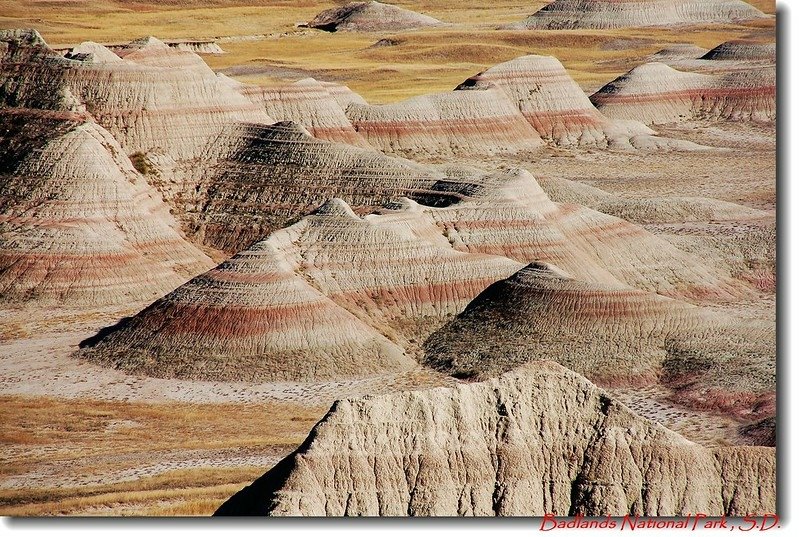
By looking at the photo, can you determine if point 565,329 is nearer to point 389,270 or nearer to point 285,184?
point 389,270

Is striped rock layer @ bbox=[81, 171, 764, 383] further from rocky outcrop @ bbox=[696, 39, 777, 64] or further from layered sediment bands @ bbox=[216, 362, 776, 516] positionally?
rocky outcrop @ bbox=[696, 39, 777, 64]

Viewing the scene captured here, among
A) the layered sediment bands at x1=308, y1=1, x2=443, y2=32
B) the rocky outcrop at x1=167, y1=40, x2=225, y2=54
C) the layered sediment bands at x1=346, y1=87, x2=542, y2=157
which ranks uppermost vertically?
the layered sediment bands at x1=346, y1=87, x2=542, y2=157

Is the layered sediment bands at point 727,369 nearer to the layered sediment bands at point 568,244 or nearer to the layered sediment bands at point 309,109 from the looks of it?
the layered sediment bands at point 568,244

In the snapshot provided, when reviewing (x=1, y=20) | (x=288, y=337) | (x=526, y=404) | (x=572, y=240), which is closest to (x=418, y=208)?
(x=572, y=240)

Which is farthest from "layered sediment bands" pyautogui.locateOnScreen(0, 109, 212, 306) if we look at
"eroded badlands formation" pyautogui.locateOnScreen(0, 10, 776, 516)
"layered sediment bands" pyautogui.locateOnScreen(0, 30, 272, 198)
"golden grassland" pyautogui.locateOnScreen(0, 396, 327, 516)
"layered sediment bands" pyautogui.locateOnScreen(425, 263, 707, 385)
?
"layered sediment bands" pyautogui.locateOnScreen(425, 263, 707, 385)

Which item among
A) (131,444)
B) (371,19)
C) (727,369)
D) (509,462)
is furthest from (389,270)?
(371,19)

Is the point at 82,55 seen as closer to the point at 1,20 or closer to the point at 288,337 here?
the point at 1,20

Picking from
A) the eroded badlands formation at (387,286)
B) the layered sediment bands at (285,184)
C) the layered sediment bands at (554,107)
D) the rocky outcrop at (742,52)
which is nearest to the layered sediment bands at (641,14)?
the rocky outcrop at (742,52)
